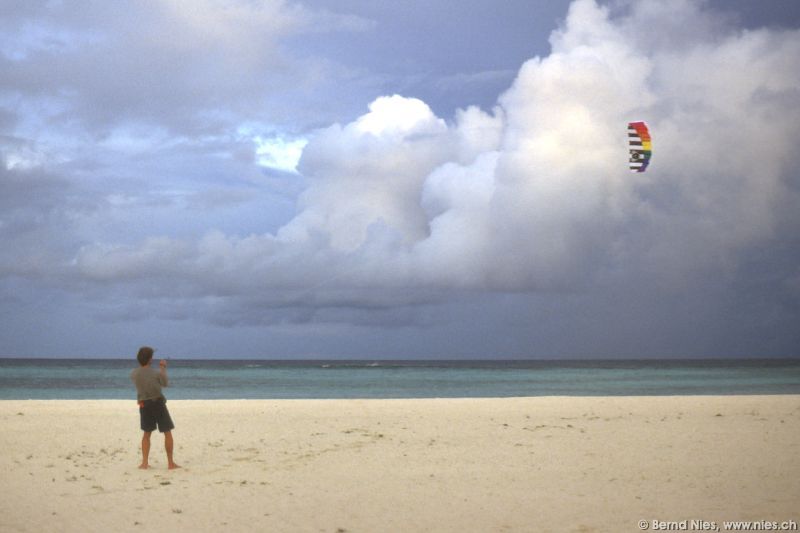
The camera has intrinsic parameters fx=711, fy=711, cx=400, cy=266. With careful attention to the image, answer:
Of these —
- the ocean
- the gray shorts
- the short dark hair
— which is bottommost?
the ocean

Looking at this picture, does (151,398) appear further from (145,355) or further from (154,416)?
(145,355)

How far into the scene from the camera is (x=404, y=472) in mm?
10414

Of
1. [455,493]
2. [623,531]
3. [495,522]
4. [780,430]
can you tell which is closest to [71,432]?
→ [455,493]

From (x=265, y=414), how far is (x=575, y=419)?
26.5 feet

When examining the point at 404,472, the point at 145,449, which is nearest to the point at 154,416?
the point at 145,449

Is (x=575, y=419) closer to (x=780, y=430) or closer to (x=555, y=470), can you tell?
(x=780, y=430)

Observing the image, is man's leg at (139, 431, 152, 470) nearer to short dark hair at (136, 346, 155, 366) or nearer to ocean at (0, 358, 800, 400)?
short dark hair at (136, 346, 155, 366)

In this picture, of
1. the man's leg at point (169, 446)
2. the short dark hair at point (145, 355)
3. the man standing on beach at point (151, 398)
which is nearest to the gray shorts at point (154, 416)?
the man standing on beach at point (151, 398)

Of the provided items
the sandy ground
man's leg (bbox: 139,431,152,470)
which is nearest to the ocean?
the sandy ground

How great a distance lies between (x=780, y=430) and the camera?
14.7 meters

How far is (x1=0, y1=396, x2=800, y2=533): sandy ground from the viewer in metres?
7.67

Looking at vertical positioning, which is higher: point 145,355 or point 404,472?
point 145,355

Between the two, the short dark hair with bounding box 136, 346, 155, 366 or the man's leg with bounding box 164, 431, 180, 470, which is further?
the man's leg with bounding box 164, 431, 180, 470

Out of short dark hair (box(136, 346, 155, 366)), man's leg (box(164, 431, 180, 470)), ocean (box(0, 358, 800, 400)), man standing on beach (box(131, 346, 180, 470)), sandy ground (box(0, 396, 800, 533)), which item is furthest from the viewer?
ocean (box(0, 358, 800, 400))
